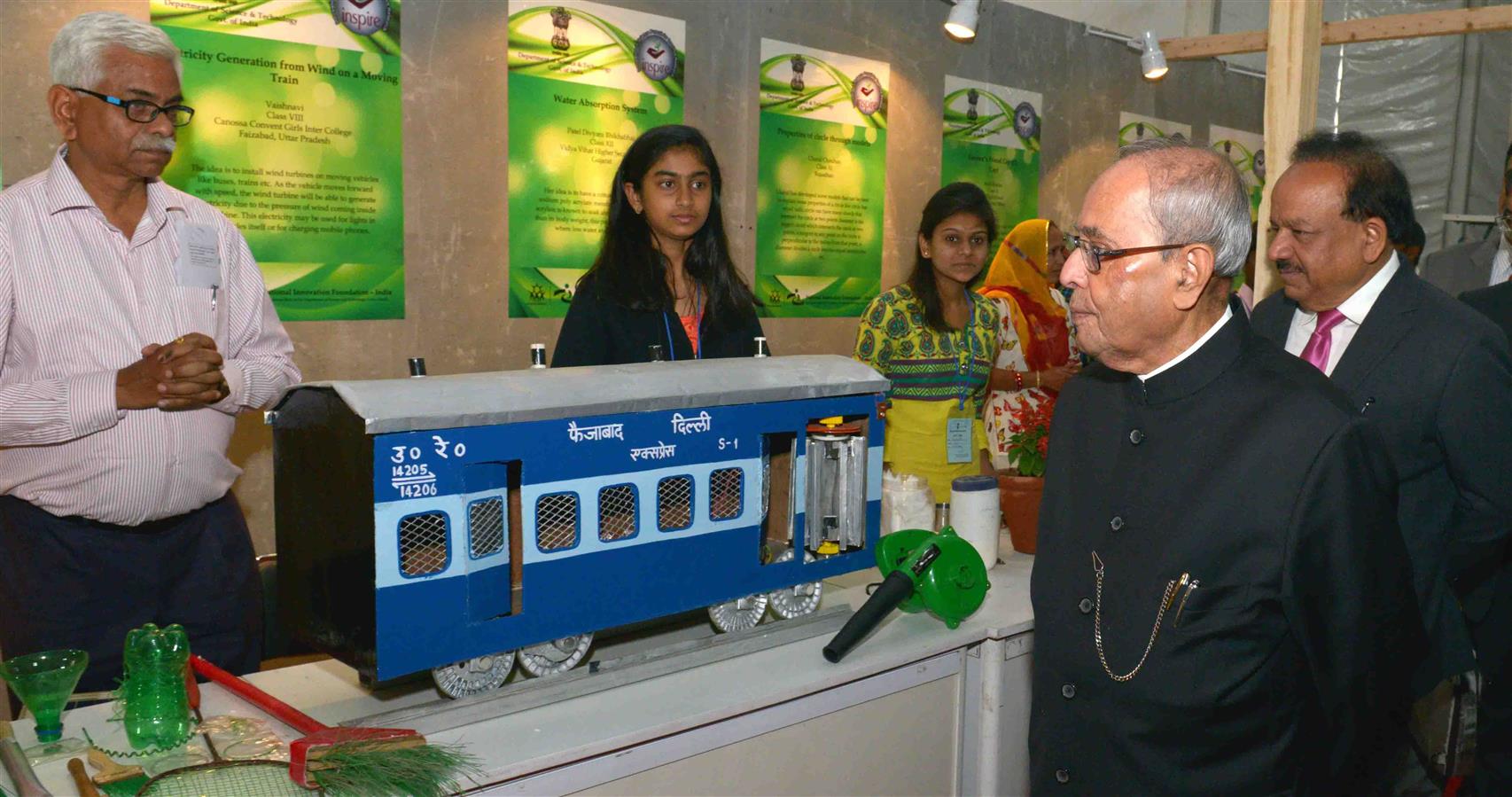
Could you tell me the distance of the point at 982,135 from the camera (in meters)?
6.38

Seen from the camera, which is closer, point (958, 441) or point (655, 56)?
point (958, 441)

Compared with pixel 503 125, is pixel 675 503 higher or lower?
lower

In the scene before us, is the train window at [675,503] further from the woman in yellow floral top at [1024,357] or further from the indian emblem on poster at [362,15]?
the indian emblem on poster at [362,15]

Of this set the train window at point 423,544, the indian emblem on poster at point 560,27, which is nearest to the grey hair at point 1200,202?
the train window at point 423,544

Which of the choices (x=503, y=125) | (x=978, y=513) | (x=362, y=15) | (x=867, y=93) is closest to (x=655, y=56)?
(x=503, y=125)

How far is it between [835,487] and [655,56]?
118 inches

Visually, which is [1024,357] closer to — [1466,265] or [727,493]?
[1466,265]

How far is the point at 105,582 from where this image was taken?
91.5 inches

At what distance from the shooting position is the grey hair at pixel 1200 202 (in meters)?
1.60

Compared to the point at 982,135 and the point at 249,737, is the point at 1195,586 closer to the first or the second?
the point at 249,737

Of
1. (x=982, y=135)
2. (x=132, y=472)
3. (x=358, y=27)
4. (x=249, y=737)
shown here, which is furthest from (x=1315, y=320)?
(x=982, y=135)

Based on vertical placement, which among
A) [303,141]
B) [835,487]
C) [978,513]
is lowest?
[978,513]

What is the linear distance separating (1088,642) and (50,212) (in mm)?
2256

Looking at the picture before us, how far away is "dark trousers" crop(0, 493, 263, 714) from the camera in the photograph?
229 cm
